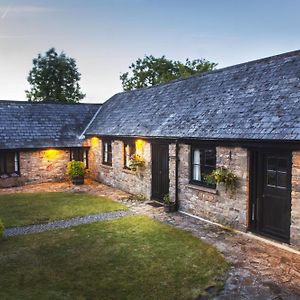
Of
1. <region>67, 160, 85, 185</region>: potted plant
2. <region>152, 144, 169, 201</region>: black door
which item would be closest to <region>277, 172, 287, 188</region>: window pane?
<region>152, 144, 169, 201</region>: black door

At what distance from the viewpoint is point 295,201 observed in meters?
8.05

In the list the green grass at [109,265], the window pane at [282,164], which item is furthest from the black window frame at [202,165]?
the window pane at [282,164]

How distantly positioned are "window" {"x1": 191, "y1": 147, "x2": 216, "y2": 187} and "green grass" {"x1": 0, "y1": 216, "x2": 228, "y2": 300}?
2394mm

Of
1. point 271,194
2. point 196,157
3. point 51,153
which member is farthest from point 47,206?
point 271,194

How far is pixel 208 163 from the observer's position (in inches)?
428

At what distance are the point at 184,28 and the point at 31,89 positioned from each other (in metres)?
24.8

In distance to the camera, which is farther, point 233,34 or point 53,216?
point 233,34

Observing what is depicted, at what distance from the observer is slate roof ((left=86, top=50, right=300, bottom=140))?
29.6 feet

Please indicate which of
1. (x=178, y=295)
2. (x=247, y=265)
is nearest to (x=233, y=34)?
(x=247, y=265)

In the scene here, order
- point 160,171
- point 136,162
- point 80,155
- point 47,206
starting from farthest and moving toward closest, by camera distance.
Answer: point 80,155 < point 136,162 < point 160,171 < point 47,206

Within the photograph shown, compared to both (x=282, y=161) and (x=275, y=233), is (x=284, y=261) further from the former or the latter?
(x=282, y=161)

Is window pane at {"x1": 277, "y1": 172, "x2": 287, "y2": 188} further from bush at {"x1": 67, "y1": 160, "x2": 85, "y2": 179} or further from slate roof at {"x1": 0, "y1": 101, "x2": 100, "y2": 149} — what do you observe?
slate roof at {"x1": 0, "y1": 101, "x2": 100, "y2": 149}

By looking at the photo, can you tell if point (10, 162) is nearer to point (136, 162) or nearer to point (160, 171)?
point (136, 162)

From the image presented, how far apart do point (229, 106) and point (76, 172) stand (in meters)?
10.6
